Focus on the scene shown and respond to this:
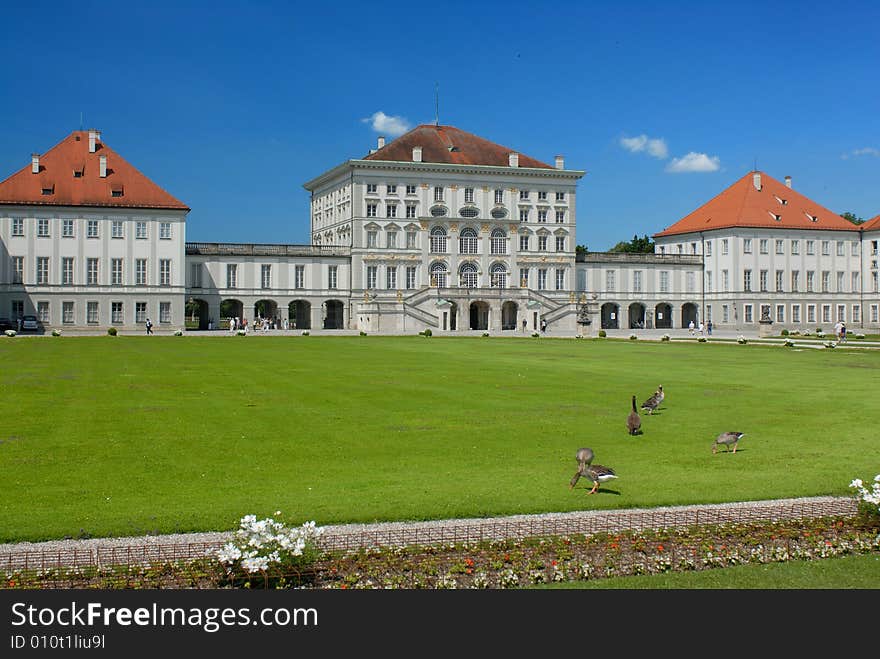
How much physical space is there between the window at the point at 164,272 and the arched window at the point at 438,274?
80.1 feet

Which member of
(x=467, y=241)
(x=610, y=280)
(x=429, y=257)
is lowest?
(x=610, y=280)

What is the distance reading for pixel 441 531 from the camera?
1044 cm

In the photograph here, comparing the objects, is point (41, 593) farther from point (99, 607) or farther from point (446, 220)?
point (446, 220)

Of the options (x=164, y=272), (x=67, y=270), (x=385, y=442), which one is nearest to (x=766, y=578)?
(x=385, y=442)

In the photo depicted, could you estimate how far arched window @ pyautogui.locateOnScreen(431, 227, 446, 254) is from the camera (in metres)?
88.8

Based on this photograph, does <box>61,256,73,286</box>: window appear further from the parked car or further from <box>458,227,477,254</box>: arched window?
<box>458,227,477,254</box>: arched window

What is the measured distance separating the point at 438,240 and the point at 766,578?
80794 mm

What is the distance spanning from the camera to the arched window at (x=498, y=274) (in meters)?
90.0

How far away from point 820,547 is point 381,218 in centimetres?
7874

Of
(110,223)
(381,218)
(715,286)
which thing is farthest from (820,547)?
(715,286)

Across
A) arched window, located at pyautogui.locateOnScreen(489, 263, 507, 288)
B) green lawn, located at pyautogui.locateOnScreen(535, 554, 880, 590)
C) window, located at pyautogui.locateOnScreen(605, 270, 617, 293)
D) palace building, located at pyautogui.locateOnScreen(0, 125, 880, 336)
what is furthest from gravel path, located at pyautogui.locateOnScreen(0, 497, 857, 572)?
window, located at pyautogui.locateOnScreen(605, 270, 617, 293)

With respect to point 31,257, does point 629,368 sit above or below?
below

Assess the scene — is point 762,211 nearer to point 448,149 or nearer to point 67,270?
point 448,149

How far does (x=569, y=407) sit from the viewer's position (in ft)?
69.1
